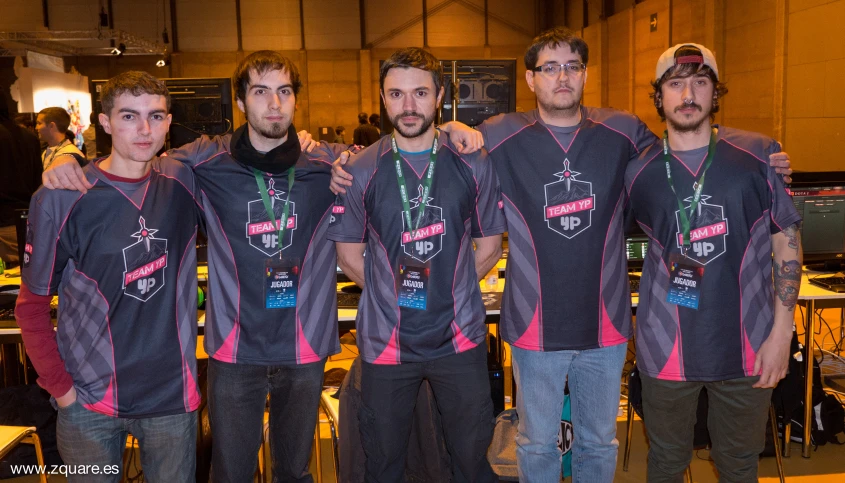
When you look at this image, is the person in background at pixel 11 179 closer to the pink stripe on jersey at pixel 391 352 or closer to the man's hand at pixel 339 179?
the man's hand at pixel 339 179

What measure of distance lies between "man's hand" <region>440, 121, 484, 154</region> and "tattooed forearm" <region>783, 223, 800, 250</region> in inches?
41.6

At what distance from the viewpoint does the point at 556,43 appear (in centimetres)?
227

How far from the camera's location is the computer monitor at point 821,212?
12.5ft

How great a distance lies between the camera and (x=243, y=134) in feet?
7.41

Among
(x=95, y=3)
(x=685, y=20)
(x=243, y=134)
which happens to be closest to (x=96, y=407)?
(x=243, y=134)

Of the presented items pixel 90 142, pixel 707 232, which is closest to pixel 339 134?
pixel 90 142

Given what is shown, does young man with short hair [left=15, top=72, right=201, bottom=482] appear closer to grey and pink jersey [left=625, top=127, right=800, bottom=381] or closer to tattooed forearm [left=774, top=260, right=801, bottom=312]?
grey and pink jersey [left=625, top=127, right=800, bottom=381]

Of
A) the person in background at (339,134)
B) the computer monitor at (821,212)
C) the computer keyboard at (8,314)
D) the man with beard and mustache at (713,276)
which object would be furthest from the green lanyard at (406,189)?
the person in background at (339,134)

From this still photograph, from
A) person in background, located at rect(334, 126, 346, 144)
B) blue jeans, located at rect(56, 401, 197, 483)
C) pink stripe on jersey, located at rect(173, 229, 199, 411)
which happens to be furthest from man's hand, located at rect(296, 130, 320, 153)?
person in background, located at rect(334, 126, 346, 144)

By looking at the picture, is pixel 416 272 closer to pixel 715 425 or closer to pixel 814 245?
pixel 715 425

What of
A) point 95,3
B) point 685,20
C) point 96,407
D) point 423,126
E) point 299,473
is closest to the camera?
point 96,407

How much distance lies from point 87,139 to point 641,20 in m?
10.6

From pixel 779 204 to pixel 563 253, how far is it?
2.39ft

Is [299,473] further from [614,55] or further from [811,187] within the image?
[614,55]
